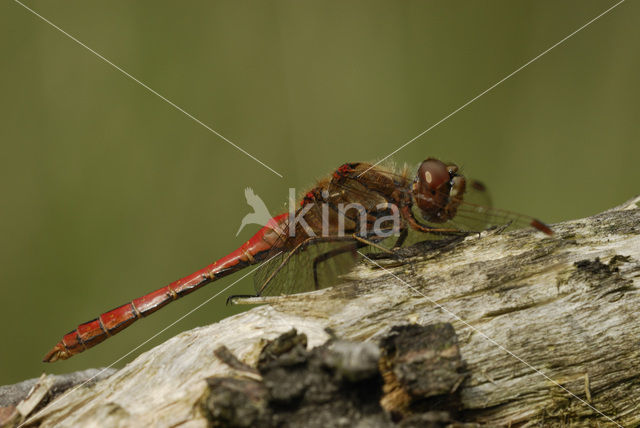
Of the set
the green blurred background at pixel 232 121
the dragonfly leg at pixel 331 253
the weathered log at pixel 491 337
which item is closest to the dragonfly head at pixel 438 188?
the dragonfly leg at pixel 331 253

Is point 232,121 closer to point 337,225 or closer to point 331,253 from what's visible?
point 337,225

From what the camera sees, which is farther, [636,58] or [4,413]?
[636,58]

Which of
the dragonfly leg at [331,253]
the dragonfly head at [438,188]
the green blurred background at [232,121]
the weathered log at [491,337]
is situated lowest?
the weathered log at [491,337]

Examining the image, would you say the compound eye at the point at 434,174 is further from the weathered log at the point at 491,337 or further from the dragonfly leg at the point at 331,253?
the weathered log at the point at 491,337

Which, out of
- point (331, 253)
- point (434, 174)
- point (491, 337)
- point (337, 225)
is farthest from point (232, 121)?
point (491, 337)

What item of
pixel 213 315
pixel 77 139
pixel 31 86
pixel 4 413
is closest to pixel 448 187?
pixel 213 315

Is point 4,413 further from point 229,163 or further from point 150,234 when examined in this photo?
point 229,163

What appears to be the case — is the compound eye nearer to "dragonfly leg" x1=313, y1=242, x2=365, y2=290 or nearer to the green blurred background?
"dragonfly leg" x1=313, y1=242, x2=365, y2=290
